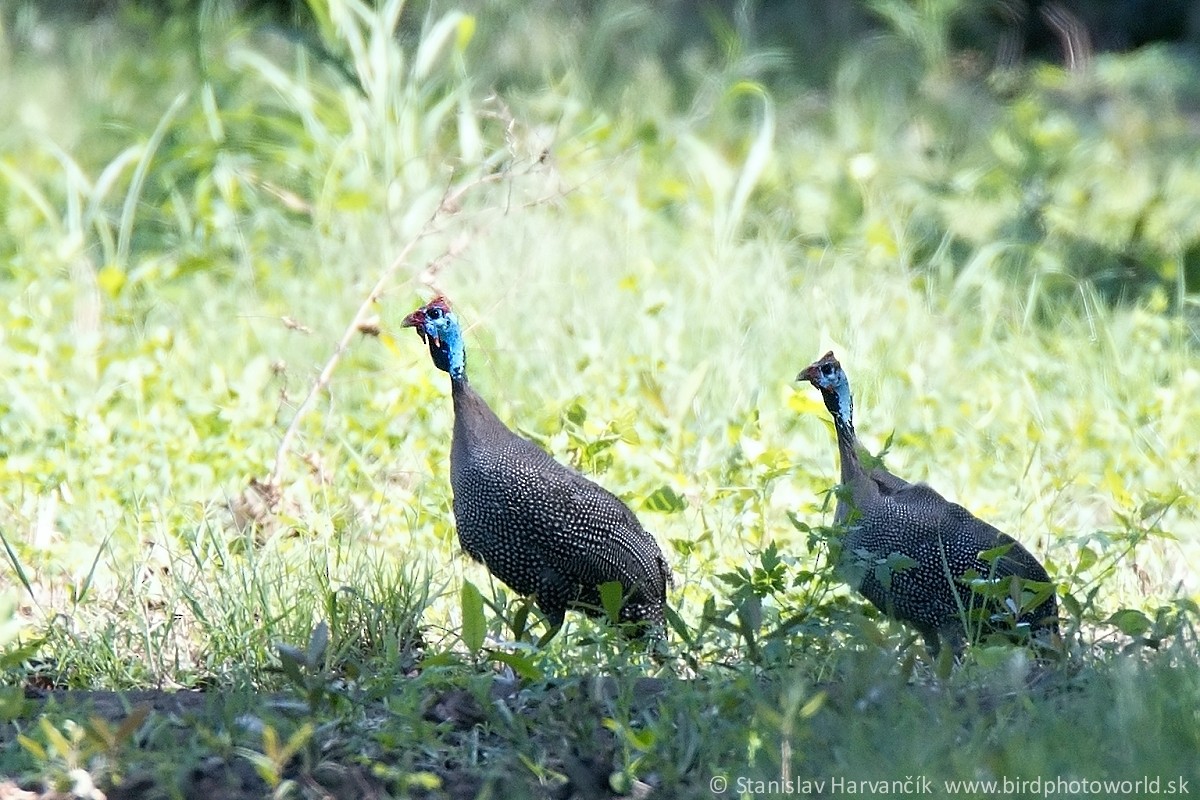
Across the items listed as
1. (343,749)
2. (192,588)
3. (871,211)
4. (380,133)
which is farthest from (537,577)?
(871,211)

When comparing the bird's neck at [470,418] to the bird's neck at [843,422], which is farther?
the bird's neck at [843,422]

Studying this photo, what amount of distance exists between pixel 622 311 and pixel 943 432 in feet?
4.79

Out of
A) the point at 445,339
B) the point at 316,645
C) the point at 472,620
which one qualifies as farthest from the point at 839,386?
the point at 316,645

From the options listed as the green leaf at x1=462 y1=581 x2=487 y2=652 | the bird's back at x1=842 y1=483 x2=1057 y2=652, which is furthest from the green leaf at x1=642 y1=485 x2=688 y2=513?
the green leaf at x1=462 y1=581 x2=487 y2=652

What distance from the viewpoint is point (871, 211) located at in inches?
301

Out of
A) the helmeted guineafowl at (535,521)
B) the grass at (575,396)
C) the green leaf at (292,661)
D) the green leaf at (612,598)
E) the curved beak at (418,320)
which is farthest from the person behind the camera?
the curved beak at (418,320)

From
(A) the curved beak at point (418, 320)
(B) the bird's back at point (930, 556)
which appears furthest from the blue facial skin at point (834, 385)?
(A) the curved beak at point (418, 320)

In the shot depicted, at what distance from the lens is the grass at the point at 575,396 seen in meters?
3.29

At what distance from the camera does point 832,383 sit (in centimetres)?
460

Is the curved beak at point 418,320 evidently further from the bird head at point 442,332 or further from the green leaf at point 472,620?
the green leaf at point 472,620

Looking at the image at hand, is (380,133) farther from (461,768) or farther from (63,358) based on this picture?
(461,768)

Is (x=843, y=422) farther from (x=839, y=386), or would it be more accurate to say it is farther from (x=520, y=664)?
(x=520, y=664)

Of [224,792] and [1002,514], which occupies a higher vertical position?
[1002,514]

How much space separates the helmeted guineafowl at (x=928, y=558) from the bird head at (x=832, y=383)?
0.20m
